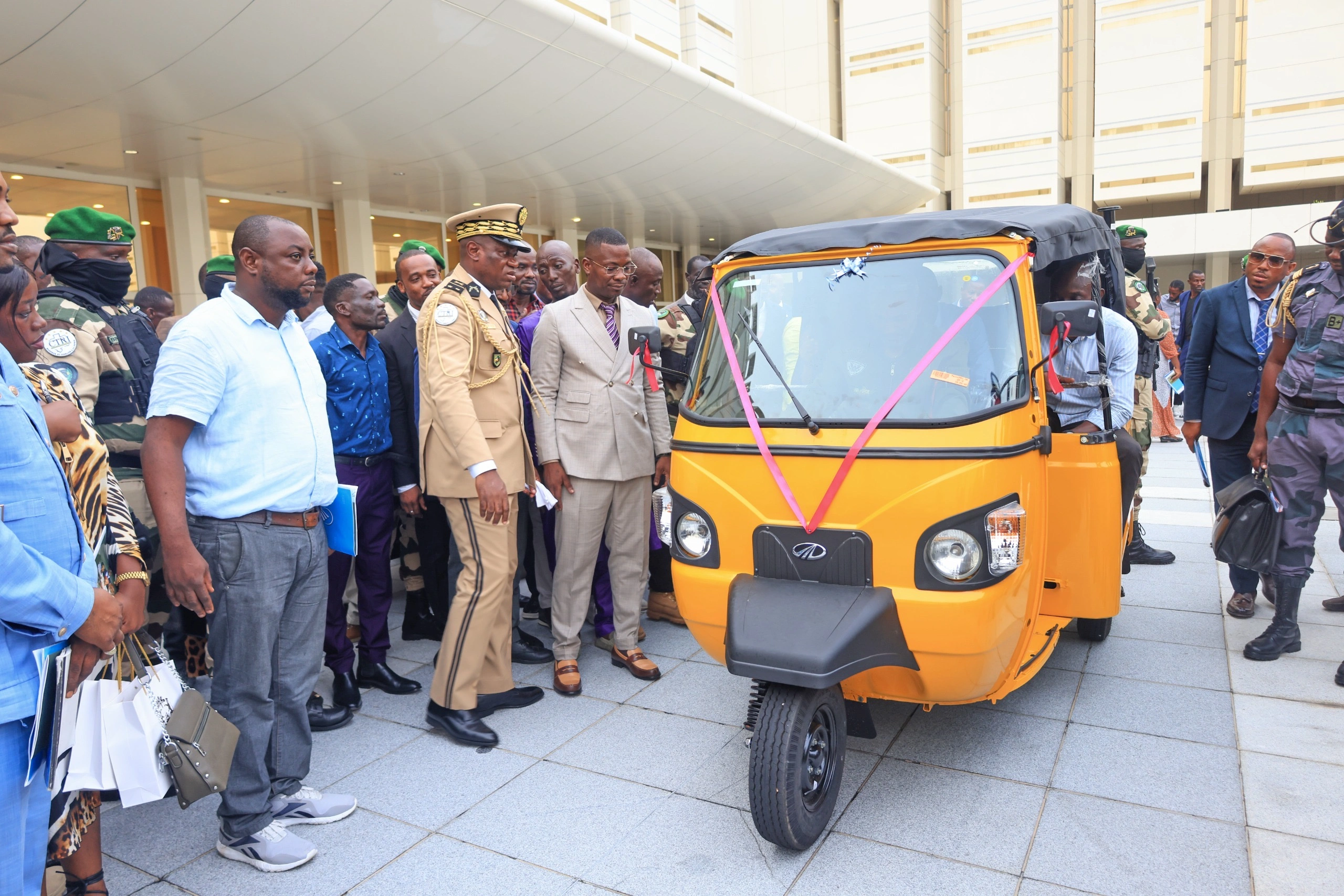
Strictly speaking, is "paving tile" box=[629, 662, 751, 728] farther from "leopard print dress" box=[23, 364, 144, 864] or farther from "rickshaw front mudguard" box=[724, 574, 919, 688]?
"leopard print dress" box=[23, 364, 144, 864]

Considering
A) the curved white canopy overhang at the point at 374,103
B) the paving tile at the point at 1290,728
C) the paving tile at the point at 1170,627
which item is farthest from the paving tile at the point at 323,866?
the curved white canopy overhang at the point at 374,103

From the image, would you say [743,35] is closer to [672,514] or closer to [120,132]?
[120,132]

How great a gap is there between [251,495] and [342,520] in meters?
0.44

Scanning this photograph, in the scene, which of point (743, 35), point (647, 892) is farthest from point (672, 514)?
point (743, 35)

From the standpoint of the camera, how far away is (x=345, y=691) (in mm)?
4172

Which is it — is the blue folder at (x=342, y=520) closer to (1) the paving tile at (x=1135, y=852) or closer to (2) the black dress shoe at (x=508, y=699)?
(2) the black dress shoe at (x=508, y=699)

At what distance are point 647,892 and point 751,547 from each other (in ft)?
3.95

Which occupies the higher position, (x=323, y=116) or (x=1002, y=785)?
(x=323, y=116)

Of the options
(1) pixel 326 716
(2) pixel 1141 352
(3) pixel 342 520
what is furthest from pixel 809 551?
(2) pixel 1141 352

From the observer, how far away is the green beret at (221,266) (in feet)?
17.1

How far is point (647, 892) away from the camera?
2713mm

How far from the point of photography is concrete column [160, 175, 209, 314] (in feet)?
46.4

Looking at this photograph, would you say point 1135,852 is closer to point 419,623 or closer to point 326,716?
point 326,716

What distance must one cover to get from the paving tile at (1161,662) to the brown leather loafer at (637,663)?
2.24 metres
